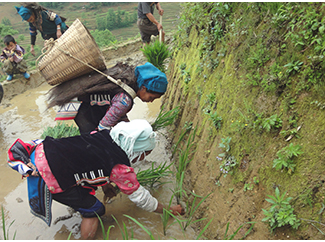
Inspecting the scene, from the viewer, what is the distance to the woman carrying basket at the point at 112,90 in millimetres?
2314

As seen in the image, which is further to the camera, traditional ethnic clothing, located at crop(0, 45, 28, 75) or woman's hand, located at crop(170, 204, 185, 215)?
traditional ethnic clothing, located at crop(0, 45, 28, 75)

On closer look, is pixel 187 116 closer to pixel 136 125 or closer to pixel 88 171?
pixel 136 125

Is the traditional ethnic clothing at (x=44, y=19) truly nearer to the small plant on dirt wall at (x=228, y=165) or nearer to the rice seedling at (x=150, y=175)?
the rice seedling at (x=150, y=175)

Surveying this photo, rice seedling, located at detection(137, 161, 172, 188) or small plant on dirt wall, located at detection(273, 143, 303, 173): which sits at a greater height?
small plant on dirt wall, located at detection(273, 143, 303, 173)

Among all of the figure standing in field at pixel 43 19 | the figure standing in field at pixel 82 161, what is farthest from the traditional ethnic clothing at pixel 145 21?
the figure standing in field at pixel 82 161

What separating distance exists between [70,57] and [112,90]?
0.49 m

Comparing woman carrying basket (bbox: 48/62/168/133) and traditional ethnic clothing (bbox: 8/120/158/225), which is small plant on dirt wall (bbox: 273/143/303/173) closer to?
traditional ethnic clothing (bbox: 8/120/158/225)

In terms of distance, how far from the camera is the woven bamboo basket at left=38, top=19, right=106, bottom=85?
2137 millimetres

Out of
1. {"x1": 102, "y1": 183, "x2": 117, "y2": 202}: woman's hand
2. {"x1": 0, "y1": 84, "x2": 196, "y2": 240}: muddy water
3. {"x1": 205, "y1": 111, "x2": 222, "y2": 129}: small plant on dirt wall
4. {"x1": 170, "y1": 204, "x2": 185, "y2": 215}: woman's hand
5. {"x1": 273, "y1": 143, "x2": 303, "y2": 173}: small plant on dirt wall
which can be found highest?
{"x1": 273, "y1": 143, "x2": 303, "y2": 173}: small plant on dirt wall

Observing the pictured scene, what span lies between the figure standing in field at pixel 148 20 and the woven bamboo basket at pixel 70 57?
3.14 m

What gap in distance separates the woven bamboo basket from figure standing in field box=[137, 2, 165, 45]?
10.3 feet

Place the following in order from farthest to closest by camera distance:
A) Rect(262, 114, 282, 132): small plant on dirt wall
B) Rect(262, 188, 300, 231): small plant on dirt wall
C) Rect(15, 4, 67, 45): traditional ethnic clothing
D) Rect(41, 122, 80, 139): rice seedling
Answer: Rect(15, 4, 67, 45): traditional ethnic clothing → Rect(41, 122, 80, 139): rice seedling → Rect(262, 114, 282, 132): small plant on dirt wall → Rect(262, 188, 300, 231): small plant on dirt wall

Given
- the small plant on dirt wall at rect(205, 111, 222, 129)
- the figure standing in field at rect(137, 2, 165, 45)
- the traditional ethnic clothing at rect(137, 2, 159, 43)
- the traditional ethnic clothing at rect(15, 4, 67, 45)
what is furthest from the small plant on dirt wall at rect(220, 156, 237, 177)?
the traditional ethnic clothing at rect(15, 4, 67, 45)

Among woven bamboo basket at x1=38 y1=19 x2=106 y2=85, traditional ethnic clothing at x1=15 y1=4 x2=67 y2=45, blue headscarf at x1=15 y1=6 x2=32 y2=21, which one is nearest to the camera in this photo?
woven bamboo basket at x1=38 y1=19 x2=106 y2=85
